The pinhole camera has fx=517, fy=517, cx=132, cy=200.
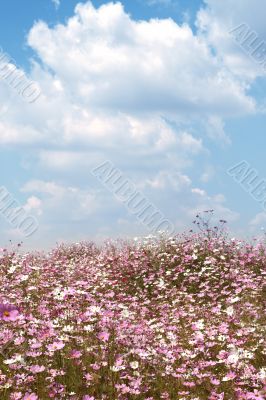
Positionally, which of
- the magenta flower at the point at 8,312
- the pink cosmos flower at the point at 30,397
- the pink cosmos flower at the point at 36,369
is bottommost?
the pink cosmos flower at the point at 30,397

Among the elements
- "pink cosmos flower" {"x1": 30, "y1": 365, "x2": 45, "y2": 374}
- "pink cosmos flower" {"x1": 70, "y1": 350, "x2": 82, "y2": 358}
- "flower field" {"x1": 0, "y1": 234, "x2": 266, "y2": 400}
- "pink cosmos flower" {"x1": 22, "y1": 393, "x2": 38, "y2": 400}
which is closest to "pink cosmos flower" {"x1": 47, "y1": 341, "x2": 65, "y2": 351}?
"flower field" {"x1": 0, "y1": 234, "x2": 266, "y2": 400}

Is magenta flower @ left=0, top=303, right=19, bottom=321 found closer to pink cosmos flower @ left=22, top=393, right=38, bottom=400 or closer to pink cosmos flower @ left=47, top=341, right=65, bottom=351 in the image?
pink cosmos flower @ left=22, top=393, right=38, bottom=400

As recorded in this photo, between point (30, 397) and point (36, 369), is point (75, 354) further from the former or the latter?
point (30, 397)

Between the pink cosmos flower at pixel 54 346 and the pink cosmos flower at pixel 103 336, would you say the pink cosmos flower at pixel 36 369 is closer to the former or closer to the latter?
the pink cosmos flower at pixel 54 346

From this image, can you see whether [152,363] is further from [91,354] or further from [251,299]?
[251,299]

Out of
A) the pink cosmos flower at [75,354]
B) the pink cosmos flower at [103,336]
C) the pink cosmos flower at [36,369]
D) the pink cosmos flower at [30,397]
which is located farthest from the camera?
the pink cosmos flower at [103,336]

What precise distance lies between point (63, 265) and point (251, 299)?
20.2ft

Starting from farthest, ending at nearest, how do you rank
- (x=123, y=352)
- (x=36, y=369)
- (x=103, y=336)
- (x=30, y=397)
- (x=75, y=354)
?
(x=123, y=352) < (x=103, y=336) < (x=75, y=354) < (x=36, y=369) < (x=30, y=397)

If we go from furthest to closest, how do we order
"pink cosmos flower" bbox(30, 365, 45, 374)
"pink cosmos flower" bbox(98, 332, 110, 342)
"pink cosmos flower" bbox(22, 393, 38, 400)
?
"pink cosmos flower" bbox(98, 332, 110, 342) → "pink cosmos flower" bbox(30, 365, 45, 374) → "pink cosmos flower" bbox(22, 393, 38, 400)

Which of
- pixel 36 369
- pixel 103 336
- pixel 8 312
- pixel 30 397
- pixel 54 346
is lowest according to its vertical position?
pixel 30 397

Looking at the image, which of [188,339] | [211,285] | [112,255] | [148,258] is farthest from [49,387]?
[112,255]

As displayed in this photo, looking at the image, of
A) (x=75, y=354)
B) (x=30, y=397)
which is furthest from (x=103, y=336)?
(x=30, y=397)

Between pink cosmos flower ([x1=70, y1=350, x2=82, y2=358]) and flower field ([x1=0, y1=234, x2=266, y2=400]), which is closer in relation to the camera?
flower field ([x1=0, y1=234, x2=266, y2=400])

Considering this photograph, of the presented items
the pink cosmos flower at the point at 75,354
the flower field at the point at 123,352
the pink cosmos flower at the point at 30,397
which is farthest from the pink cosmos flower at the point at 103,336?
the pink cosmos flower at the point at 30,397
